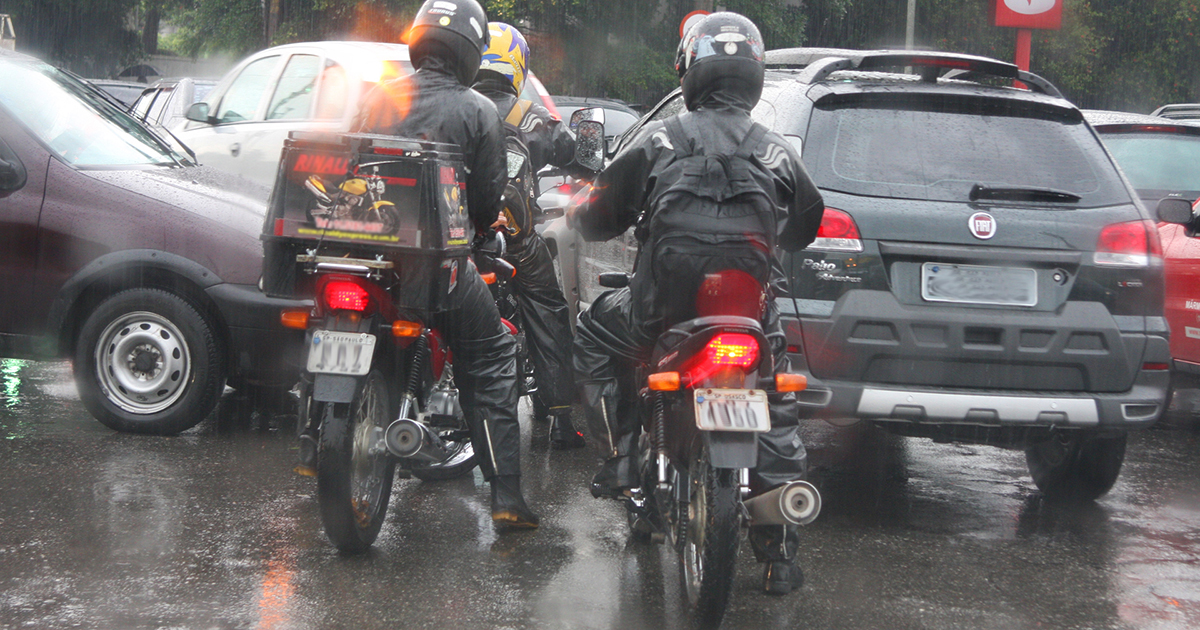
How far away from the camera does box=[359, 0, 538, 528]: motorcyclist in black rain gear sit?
181 inches

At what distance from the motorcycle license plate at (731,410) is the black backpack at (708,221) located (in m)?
0.37

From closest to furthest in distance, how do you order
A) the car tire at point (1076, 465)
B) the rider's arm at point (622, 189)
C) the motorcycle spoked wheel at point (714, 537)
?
1. the motorcycle spoked wheel at point (714, 537)
2. the rider's arm at point (622, 189)
3. the car tire at point (1076, 465)

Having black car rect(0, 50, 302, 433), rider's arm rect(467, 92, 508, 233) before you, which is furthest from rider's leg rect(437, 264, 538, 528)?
black car rect(0, 50, 302, 433)

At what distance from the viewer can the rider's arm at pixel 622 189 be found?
13.2 feet

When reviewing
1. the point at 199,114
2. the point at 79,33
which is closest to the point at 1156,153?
the point at 199,114

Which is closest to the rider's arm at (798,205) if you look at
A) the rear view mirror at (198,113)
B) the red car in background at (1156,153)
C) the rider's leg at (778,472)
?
the rider's leg at (778,472)

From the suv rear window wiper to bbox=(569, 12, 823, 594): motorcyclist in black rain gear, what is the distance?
1021 millimetres

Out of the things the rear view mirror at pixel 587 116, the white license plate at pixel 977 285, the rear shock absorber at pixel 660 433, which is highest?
the rear view mirror at pixel 587 116

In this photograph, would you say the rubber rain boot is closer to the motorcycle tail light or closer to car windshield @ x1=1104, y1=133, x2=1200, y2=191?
the motorcycle tail light

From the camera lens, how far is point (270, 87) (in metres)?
9.24

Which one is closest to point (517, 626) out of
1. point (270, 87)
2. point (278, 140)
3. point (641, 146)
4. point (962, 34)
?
point (641, 146)

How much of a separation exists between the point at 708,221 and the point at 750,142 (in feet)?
1.00

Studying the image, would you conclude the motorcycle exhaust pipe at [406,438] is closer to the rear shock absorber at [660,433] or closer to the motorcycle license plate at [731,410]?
the rear shock absorber at [660,433]

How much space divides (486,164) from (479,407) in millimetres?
920
